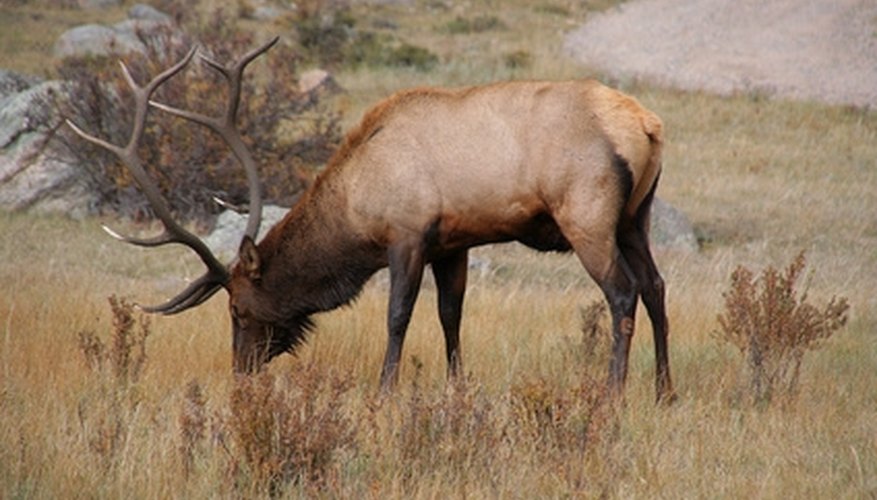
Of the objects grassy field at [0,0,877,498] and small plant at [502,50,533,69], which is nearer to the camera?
grassy field at [0,0,877,498]

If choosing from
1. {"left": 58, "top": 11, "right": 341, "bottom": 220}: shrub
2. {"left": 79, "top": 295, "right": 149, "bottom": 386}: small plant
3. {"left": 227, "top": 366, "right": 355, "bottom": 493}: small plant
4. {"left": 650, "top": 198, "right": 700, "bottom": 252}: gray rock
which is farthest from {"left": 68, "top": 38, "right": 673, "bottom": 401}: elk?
{"left": 58, "top": 11, "right": 341, "bottom": 220}: shrub

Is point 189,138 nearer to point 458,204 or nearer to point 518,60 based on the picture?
point 458,204

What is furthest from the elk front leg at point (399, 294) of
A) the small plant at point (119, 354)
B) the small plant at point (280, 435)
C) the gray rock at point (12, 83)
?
the gray rock at point (12, 83)

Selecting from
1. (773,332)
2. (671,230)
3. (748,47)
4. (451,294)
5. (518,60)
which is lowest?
(748,47)

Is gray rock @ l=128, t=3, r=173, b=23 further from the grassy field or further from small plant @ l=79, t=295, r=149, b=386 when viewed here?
small plant @ l=79, t=295, r=149, b=386

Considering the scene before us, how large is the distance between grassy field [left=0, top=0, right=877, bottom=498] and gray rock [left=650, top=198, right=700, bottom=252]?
378 mm

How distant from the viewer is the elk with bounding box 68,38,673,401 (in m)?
8.12

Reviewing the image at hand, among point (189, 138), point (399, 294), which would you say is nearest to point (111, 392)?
point (399, 294)

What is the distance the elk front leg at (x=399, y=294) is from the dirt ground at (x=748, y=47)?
17.5 meters

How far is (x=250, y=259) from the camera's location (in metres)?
8.89

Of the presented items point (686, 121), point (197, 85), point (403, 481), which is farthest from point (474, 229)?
point (686, 121)

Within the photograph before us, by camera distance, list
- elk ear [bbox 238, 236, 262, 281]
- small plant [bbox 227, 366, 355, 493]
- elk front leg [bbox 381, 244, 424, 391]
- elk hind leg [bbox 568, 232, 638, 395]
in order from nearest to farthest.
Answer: small plant [bbox 227, 366, 355, 493]
elk hind leg [bbox 568, 232, 638, 395]
elk front leg [bbox 381, 244, 424, 391]
elk ear [bbox 238, 236, 262, 281]

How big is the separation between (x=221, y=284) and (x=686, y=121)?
14.9m

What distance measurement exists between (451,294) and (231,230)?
16.1ft
